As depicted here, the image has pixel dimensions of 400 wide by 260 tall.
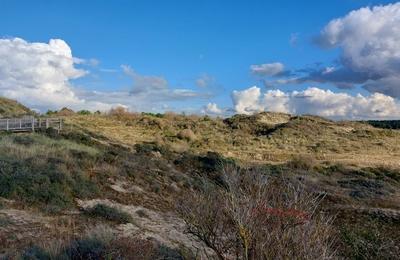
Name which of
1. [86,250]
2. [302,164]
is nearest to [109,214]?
[86,250]

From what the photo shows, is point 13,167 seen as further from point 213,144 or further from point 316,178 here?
point 213,144

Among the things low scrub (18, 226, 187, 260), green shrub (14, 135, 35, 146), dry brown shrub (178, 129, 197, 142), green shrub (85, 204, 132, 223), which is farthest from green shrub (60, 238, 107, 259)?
dry brown shrub (178, 129, 197, 142)

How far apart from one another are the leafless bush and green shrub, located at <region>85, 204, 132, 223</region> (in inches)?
366

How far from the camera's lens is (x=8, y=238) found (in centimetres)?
1132

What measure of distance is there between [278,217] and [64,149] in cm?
→ 2061

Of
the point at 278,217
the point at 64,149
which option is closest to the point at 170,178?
the point at 64,149

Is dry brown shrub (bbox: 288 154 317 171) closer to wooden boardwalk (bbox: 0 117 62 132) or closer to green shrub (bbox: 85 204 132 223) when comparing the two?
wooden boardwalk (bbox: 0 117 62 132)

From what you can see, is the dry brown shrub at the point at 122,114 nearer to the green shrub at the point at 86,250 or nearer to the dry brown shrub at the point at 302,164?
the dry brown shrub at the point at 302,164

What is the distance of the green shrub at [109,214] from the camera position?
15.2 metres

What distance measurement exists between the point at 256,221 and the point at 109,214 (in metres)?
10.6

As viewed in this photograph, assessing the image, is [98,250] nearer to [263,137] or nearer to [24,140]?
[24,140]

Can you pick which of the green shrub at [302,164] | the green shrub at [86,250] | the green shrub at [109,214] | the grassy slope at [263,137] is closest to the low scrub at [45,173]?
the green shrub at [109,214]

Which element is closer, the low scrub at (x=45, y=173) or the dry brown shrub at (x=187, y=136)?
the low scrub at (x=45, y=173)

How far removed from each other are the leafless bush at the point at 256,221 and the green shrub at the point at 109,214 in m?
9.30
